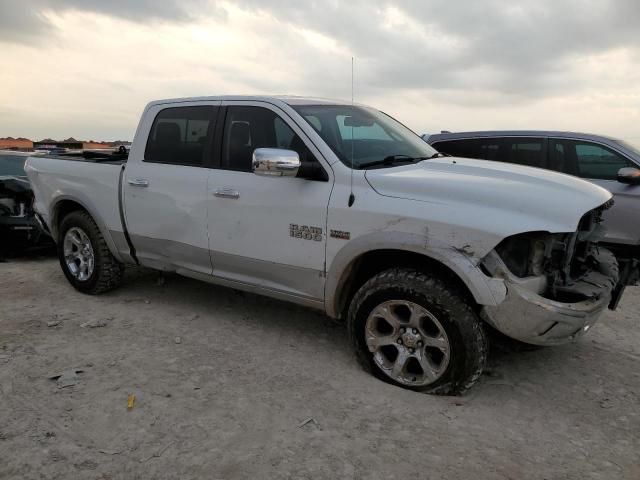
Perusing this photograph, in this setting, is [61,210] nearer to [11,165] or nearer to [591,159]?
[11,165]

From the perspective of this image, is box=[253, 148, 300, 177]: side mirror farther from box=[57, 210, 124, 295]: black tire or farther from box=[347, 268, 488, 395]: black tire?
box=[57, 210, 124, 295]: black tire

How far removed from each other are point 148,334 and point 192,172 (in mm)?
1348

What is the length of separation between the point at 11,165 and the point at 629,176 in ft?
25.9

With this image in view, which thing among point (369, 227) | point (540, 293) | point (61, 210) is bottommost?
point (540, 293)

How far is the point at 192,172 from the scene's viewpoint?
4.21 m

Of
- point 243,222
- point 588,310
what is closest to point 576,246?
point 588,310

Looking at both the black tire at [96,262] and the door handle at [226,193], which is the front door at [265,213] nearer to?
the door handle at [226,193]

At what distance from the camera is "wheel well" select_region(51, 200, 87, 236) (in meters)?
5.34

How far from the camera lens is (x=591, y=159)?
242 inches

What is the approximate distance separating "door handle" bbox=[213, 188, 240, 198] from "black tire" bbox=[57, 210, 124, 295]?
169cm

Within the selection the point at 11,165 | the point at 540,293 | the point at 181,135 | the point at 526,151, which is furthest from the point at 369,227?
the point at 11,165

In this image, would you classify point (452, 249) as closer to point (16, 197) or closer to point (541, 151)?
point (541, 151)

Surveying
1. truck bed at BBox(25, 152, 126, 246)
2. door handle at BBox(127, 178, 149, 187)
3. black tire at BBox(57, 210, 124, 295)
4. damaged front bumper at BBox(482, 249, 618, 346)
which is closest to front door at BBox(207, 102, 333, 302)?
door handle at BBox(127, 178, 149, 187)

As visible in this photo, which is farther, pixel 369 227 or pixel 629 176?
pixel 629 176
